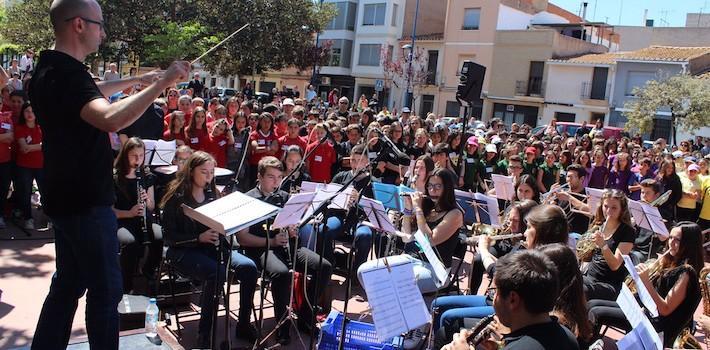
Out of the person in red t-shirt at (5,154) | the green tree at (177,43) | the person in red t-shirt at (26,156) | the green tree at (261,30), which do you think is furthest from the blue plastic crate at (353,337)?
the green tree at (261,30)

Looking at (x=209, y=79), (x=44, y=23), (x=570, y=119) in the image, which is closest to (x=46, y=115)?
(x=44, y=23)

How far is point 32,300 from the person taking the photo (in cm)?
479

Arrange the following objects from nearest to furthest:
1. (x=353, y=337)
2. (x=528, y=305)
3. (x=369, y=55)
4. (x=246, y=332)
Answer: (x=528, y=305), (x=353, y=337), (x=246, y=332), (x=369, y=55)

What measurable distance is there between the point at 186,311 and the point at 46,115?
2.94 meters

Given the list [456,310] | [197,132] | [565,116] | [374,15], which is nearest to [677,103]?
[565,116]

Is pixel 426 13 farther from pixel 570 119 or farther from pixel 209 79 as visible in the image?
pixel 209 79

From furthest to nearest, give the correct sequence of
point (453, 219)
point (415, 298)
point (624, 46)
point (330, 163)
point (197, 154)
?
point (624, 46)
point (330, 163)
point (453, 219)
point (197, 154)
point (415, 298)

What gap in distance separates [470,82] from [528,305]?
7266 millimetres

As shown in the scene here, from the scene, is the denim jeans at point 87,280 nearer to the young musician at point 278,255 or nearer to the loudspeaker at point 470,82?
the young musician at point 278,255

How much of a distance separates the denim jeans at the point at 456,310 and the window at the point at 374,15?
3694 centimetres

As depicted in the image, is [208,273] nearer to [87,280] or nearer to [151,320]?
[151,320]

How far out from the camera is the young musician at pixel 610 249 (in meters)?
4.78

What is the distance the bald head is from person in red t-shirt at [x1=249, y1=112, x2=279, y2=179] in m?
5.88

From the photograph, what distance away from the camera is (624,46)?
46812 mm
